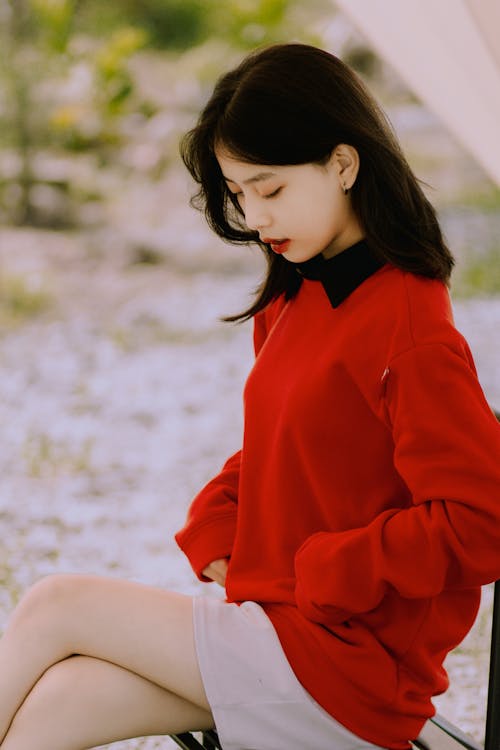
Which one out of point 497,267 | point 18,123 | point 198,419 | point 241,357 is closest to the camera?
point 198,419

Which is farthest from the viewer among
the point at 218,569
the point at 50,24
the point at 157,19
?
the point at 157,19

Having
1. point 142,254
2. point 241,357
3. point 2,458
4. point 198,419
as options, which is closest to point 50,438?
point 2,458

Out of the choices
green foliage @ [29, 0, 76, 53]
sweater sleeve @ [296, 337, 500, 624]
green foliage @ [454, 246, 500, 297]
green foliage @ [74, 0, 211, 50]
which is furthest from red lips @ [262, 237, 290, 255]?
green foliage @ [74, 0, 211, 50]

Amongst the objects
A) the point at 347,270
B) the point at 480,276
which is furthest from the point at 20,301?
the point at 347,270

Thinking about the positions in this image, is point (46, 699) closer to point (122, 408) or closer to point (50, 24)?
point (122, 408)

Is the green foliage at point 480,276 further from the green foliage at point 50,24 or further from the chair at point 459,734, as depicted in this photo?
the chair at point 459,734

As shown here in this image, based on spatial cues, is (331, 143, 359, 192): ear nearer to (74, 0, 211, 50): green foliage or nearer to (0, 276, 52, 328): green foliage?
(0, 276, 52, 328): green foliage

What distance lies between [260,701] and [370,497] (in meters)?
0.30

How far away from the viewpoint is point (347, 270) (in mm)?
1331

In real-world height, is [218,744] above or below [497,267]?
above

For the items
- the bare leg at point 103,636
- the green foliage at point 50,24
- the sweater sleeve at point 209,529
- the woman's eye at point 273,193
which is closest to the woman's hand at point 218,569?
the sweater sleeve at point 209,529

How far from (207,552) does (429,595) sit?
0.44 m

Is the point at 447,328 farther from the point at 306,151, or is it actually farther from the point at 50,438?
the point at 50,438

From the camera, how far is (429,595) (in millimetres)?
1188
